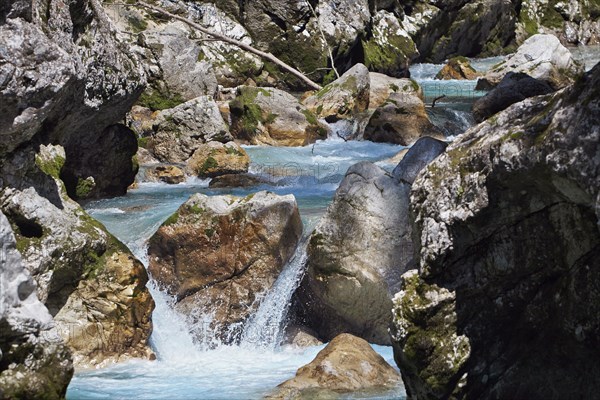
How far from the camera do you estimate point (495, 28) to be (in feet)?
121

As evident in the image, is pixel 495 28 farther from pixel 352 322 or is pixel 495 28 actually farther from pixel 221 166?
pixel 352 322

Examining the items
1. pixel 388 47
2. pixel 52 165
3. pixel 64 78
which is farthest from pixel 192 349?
pixel 388 47

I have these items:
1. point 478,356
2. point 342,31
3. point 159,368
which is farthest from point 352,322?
point 342,31

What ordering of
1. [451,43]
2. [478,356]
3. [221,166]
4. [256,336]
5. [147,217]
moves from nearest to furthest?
[478,356] → [256,336] → [147,217] → [221,166] → [451,43]

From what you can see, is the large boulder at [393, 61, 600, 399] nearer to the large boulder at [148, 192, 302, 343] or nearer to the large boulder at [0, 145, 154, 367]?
the large boulder at [0, 145, 154, 367]

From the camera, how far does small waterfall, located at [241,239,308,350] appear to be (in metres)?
10.4

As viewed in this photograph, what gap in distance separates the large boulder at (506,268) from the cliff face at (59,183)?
144 inches

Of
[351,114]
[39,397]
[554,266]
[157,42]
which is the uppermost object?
[157,42]

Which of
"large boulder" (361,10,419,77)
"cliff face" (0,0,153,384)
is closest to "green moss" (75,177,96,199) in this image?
"cliff face" (0,0,153,384)

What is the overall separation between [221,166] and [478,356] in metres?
10.9

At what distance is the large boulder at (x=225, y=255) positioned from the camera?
10703 mm

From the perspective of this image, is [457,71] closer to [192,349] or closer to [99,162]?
[99,162]

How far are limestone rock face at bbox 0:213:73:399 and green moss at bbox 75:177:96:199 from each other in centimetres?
821

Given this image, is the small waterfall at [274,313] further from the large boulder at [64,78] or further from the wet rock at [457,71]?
the wet rock at [457,71]
